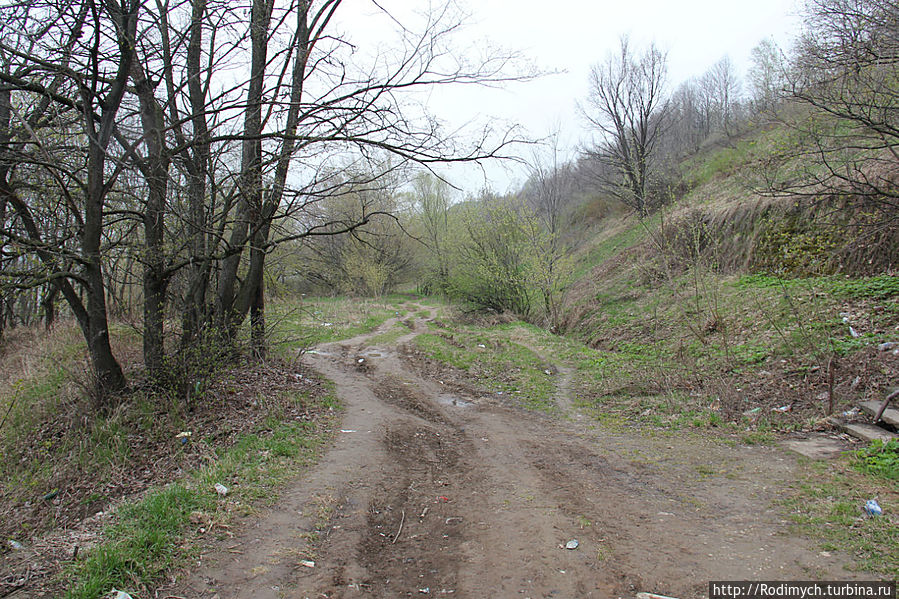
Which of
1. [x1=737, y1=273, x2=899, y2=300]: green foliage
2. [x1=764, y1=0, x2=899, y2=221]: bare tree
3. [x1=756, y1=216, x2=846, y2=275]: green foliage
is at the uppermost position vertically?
[x1=764, y1=0, x2=899, y2=221]: bare tree

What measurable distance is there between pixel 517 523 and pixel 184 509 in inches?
108

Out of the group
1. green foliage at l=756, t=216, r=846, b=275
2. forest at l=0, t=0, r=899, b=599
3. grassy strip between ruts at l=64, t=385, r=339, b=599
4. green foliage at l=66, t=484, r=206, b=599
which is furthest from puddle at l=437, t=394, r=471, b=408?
green foliage at l=756, t=216, r=846, b=275

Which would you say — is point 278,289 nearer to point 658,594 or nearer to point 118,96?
point 118,96

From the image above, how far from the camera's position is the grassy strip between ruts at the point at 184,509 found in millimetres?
3025

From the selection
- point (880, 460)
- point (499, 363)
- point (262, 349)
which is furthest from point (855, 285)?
point (262, 349)

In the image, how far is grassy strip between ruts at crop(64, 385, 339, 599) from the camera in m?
3.03

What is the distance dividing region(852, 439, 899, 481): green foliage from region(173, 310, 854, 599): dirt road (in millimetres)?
581

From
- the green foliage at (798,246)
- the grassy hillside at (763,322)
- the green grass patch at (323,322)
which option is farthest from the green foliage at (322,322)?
the green foliage at (798,246)

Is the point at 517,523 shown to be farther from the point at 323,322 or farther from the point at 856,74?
the point at 323,322

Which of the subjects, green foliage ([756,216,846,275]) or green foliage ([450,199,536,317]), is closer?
green foliage ([756,216,846,275])

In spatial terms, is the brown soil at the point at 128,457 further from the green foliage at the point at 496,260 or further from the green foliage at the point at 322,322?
the green foliage at the point at 496,260

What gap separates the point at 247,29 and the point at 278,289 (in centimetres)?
501

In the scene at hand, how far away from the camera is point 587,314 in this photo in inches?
711

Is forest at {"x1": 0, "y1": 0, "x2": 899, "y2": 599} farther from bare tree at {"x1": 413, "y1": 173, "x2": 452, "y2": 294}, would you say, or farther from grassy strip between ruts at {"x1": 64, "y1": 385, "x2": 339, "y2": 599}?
bare tree at {"x1": 413, "y1": 173, "x2": 452, "y2": 294}
